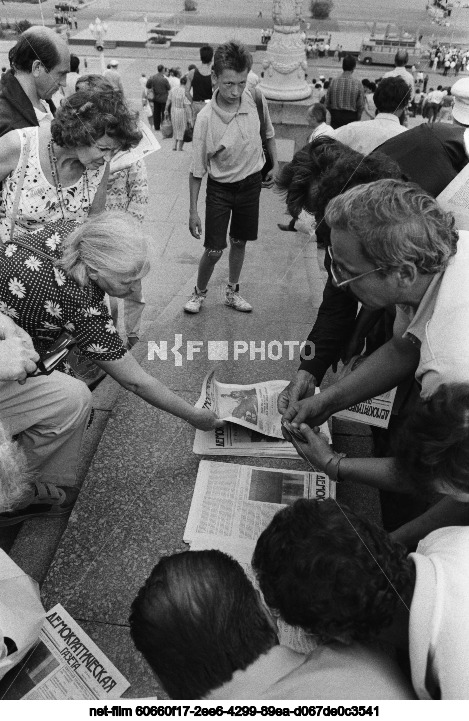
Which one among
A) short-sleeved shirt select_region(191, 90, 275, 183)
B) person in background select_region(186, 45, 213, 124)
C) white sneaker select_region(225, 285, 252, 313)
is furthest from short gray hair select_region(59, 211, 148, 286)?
person in background select_region(186, 45, 213, 124)

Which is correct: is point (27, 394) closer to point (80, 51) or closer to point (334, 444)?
point (334, 444)

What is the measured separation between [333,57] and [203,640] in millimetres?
5608

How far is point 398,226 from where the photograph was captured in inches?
56.6

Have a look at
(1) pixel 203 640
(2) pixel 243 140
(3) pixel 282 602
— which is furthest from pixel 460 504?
(2) pixel 243 140

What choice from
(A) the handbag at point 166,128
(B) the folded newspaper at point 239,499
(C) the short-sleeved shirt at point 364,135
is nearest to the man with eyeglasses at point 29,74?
(C) the short-sleeved shirt at point 364,135

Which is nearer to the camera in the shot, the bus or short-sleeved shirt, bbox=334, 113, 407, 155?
short-sleeved shirt, bbox=334, 113, 407, 155

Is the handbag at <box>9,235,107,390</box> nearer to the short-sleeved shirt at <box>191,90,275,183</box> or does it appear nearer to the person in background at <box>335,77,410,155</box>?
the short-sleeved shirt at <box>191,90,275,183</box>

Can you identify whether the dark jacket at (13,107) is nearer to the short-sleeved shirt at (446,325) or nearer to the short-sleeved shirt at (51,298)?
the short-sleeved shirt at (51,298)

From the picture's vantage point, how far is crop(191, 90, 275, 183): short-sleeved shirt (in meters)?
3.03

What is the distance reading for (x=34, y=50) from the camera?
98.3 inches

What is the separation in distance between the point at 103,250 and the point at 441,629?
142 centimetres

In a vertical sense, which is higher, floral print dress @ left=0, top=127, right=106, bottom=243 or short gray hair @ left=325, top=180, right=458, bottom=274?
short gray hair @ left=325, top=180, right=458, bottom=274

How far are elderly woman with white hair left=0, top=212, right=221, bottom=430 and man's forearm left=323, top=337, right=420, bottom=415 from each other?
2.53ft

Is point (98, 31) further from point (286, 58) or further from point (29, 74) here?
point (286, 58)
